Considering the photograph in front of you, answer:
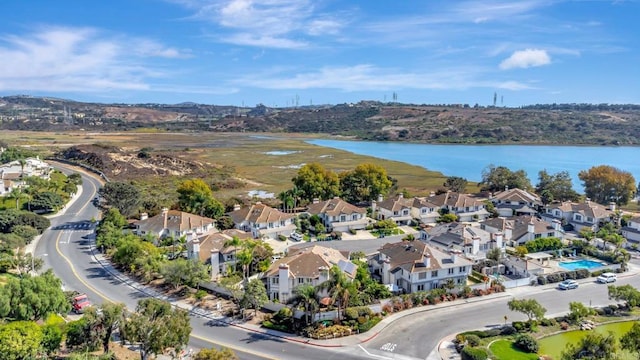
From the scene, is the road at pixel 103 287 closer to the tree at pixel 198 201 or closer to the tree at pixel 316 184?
the tree at pixel 198 201

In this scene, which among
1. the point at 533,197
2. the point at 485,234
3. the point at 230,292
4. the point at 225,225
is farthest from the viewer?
the point at 533,197

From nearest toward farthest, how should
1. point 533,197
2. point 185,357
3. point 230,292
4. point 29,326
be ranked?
point 29,326, point 185,357, point 230,292, point 533,197

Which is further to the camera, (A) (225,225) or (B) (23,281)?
(A) (225,225)

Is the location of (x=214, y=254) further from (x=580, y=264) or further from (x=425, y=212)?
(x=580, y=264)

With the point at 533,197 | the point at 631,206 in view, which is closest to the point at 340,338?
the point at 533,197

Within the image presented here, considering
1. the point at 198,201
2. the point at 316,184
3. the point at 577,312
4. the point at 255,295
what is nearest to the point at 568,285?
the point at 577,312

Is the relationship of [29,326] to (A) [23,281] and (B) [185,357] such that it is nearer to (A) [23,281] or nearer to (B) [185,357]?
(A) [23,281]

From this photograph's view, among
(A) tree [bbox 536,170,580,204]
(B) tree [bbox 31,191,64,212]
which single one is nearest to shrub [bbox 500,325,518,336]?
(A) tree [bbox 536,170,580,204]
